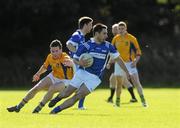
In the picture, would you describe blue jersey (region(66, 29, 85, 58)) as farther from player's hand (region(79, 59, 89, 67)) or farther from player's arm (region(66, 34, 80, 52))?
player's hand (region(79, 59, 89, 67))

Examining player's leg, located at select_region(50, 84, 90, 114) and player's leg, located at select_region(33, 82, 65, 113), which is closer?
player's leg, located at select_region(50, 84, 90, 114)

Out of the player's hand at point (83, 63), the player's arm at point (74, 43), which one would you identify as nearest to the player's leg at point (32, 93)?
the player's arm at point (74, 43)

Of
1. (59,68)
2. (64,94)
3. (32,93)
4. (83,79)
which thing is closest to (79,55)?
(83,79)

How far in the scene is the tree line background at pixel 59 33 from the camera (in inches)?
1578

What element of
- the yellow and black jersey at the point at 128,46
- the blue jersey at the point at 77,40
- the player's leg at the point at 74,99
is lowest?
the player's leg at the point at 74,99

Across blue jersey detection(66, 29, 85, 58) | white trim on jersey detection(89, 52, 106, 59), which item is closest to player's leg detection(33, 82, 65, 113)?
blue jersey detection(66, 29, 85, 58)

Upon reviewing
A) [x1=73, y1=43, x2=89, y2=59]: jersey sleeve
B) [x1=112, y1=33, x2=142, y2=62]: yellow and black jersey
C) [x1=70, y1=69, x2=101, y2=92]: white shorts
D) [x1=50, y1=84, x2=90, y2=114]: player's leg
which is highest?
[x1=73, y1=43, x2=89, y2=59]: jersey sleeve

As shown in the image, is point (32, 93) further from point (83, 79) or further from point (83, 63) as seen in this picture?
point (83, 63)

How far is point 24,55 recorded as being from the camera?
42.1 meters

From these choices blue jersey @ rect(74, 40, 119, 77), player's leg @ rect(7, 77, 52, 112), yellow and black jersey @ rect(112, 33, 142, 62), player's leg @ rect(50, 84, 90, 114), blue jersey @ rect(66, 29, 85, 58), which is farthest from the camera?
yellow and black jersey @ rect(112, 33, 142, 62)

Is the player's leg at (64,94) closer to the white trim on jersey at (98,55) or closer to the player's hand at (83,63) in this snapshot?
the player's hand at (83,63)

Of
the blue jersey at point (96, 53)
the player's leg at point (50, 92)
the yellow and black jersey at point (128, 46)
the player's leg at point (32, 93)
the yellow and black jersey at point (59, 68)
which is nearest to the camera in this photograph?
the blue jersey at point (96, 53)

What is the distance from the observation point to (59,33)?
137 ft

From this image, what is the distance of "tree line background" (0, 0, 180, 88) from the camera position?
4009 cm
